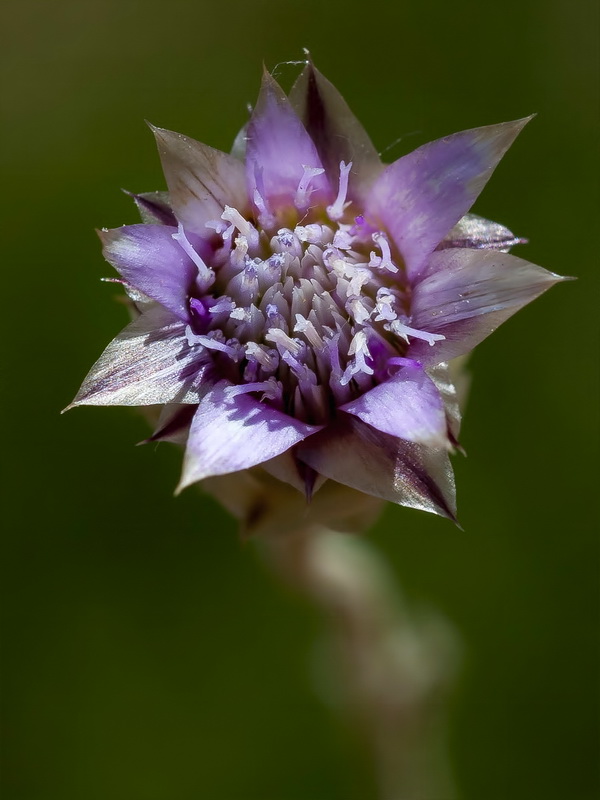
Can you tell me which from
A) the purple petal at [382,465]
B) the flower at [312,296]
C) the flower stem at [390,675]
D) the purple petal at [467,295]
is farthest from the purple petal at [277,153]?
the flower stem at [390,675]

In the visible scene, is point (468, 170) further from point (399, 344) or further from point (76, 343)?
point (76, 343)

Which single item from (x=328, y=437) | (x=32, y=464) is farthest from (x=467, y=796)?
(x=328, y=437)

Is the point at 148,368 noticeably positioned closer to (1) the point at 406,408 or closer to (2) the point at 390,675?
(1) the point at 406,408

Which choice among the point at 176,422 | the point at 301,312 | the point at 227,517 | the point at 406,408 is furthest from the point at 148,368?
the point at 227,517

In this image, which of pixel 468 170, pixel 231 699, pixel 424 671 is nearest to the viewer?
pixel 468 170

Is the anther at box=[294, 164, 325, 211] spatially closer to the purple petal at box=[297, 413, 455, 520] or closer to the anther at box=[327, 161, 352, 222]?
the anther at box=[327, 161, 352, 222]

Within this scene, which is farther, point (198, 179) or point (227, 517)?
point (227, 517)
